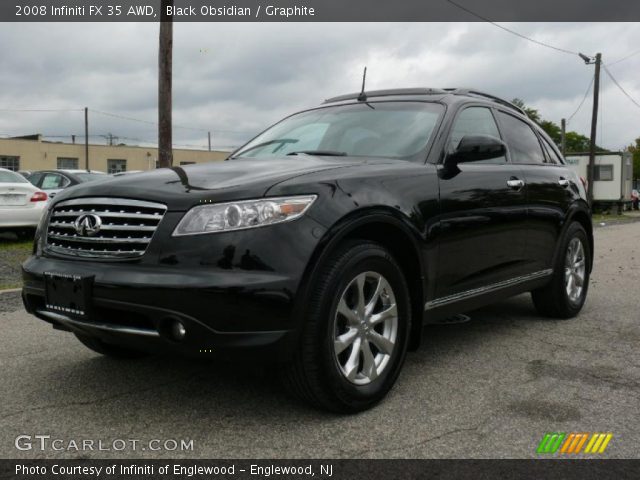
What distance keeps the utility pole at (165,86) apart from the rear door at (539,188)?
6800 millimetres

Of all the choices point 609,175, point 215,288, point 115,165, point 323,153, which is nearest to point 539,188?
point 323,153

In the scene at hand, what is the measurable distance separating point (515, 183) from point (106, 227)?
9.11 ft

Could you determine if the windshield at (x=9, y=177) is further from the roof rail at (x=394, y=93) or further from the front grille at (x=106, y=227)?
the front grille at (x=106, y=227)

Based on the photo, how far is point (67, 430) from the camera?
3.06m

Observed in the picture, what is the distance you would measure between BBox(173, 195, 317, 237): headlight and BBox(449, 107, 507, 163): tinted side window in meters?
1.53

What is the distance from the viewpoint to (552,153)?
5.72 m

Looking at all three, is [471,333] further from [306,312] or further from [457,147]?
[306,312]

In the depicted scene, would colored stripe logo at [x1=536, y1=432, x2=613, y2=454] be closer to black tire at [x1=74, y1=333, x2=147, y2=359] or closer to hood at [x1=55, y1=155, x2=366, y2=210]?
hood at [x1=55, y1=155, x2=366, y2=210]

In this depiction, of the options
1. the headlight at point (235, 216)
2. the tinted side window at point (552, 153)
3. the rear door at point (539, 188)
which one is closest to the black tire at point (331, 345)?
the headlight at point (235, 216)

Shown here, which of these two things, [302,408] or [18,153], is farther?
[18,153]

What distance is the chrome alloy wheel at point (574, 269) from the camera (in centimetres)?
554

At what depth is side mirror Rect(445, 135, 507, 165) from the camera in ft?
12.9

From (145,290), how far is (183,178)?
0.65 m

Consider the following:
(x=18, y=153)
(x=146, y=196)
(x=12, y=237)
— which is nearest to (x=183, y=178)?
(x=146, y=196)
